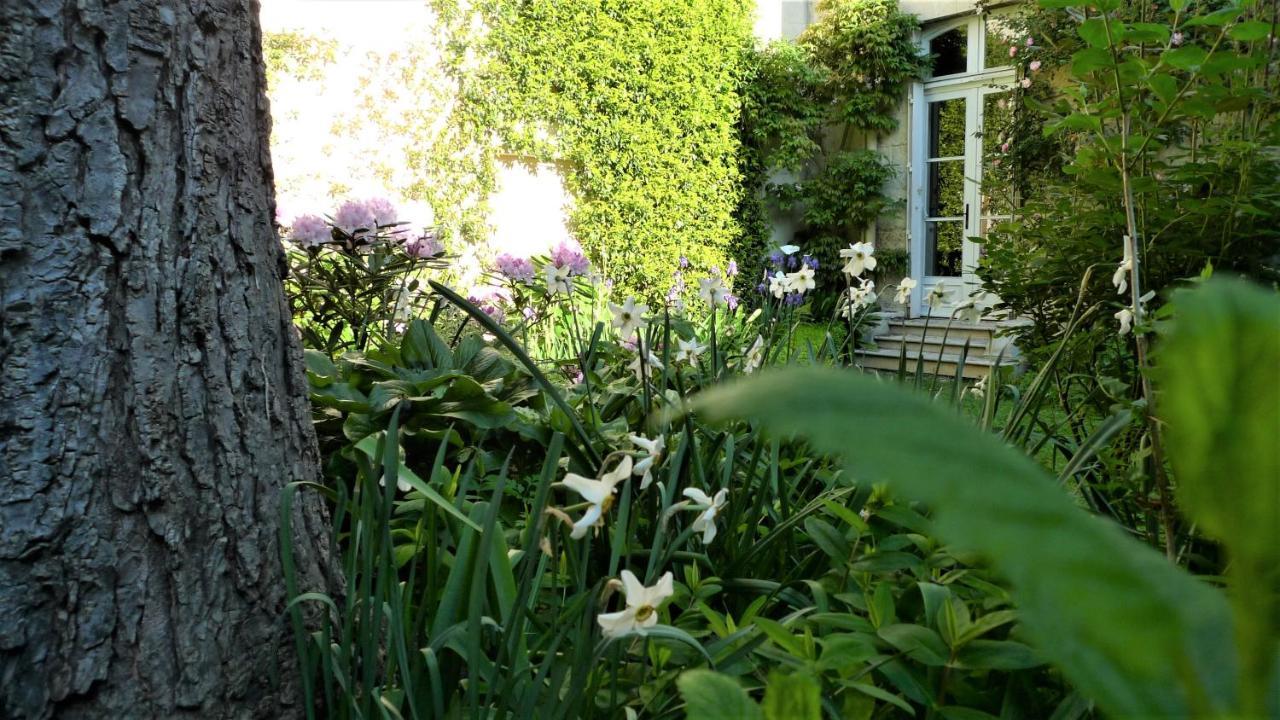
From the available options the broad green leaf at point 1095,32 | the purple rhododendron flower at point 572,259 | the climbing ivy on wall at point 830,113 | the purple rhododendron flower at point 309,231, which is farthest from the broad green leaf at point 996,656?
the climbing ivy on wall at point 830,113

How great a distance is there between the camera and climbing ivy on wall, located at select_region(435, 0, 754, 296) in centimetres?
792

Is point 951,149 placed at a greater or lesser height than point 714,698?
greater

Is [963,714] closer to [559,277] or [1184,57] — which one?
[1184,57]

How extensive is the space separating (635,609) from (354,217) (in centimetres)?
251

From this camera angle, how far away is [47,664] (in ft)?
2.92

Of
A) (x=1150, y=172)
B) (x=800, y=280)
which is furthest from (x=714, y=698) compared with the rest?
(x=800, y=280)

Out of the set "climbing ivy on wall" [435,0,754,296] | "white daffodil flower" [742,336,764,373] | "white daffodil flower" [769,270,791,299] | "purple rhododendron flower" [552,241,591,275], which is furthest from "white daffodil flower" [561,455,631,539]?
"climbing ivy on wall" [435,0,754,296]

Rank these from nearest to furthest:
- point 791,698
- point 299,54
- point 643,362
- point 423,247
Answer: point 791,698
point 643,362
point 423,247
point 299,54

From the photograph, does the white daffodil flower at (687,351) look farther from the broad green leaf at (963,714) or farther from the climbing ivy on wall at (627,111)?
the climbing ivy on wall at (627,111)

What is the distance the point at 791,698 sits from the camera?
0.71 ft

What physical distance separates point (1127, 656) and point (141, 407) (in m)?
1.06

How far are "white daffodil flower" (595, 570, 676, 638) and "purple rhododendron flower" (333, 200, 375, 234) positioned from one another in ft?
7.97

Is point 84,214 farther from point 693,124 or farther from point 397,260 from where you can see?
point 693,124

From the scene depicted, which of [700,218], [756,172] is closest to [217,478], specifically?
[700,218]
